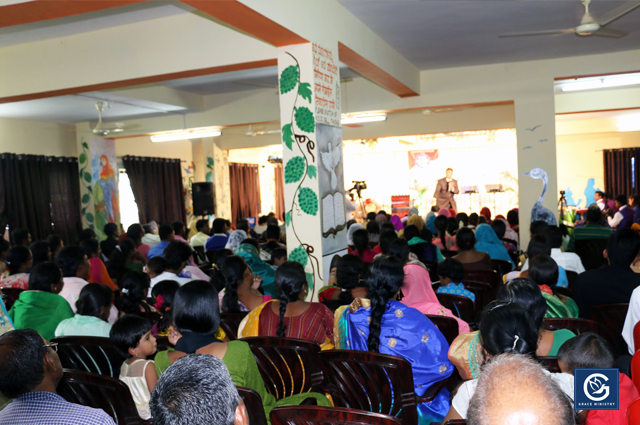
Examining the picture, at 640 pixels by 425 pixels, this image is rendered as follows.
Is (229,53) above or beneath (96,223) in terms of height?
above

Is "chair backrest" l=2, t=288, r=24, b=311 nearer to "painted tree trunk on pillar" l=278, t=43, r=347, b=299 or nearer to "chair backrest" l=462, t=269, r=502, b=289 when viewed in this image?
"painted tree trunk on pillar" l=278, t=43, r=347, b=299

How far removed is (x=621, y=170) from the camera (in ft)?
45.0

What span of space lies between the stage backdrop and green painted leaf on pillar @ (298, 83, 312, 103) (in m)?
10.1

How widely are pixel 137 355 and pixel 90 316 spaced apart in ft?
2.50

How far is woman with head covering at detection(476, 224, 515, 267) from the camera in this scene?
5266 millimetres

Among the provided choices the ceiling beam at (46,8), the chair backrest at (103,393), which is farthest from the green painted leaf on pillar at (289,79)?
the chair backrest at (103,393)

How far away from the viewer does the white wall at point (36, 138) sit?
860cm

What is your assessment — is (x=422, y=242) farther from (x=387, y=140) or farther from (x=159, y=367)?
(x=387, y=140)

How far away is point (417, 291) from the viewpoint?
124 inches

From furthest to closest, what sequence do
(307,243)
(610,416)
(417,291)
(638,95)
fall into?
(638,95) → (307,243) → (417,291) → (610,416)

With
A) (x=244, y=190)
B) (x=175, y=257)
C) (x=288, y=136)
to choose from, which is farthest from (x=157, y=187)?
(x=288, y=136)

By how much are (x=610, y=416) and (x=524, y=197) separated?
6176mm

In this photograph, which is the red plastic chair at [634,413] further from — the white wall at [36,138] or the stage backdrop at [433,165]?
the stage backdrop at [433,165]

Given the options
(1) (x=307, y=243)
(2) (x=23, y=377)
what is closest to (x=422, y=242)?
(1) (x=307, y=243)
